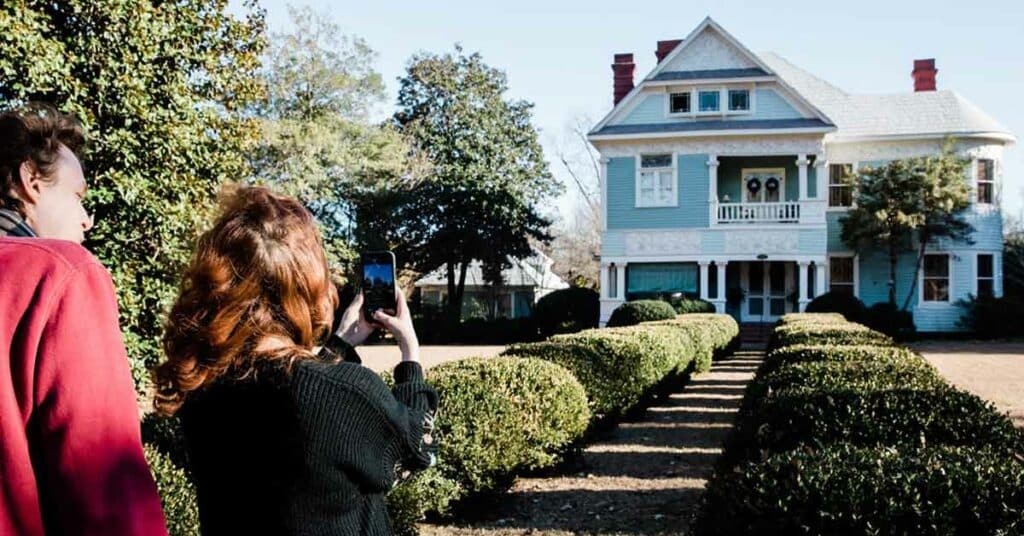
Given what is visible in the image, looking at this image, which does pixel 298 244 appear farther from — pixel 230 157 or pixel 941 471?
pixel 230 157

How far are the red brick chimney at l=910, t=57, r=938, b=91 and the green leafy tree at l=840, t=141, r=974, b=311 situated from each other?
19.4 feet

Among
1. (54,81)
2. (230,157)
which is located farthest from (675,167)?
(54,81)

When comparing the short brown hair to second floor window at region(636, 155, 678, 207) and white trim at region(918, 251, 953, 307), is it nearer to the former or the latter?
second floor window at region(636, 155, 678, 207)

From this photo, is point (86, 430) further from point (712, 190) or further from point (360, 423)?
point (712, 190)

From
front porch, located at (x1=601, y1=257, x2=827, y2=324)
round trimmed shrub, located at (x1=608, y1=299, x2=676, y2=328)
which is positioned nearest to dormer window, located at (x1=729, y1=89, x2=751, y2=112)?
front porch, located at (x1=601, y1=257, x2=827, y2=324)

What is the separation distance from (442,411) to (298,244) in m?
4.13

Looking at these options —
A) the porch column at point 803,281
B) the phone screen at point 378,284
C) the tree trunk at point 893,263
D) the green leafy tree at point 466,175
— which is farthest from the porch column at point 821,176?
the phone screen at point 378,284

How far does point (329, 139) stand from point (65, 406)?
31963mm

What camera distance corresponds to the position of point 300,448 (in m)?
2.04

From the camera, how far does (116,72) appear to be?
1045cm

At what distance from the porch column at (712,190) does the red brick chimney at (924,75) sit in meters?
10.5

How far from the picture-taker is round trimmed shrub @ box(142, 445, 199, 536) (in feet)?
13.5

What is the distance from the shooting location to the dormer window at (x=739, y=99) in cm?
2948

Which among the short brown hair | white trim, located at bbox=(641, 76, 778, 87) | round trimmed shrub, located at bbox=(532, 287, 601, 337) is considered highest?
white trim, located at bbox=(641, 76, 778, 87)
